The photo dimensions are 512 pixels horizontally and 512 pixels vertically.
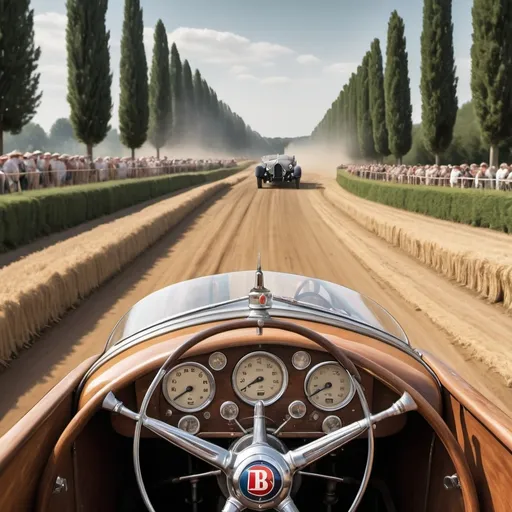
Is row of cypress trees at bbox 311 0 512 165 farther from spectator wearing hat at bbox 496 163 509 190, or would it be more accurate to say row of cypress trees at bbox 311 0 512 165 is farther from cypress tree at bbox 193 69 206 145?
cypress tree at bbox 193 69 206 145

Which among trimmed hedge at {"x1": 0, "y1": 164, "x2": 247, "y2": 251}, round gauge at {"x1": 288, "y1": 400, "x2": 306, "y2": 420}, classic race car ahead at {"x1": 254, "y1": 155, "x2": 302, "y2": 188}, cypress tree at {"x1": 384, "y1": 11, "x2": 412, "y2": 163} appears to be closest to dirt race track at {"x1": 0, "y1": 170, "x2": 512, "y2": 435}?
trimmed hedge at {"x1": 0, "y1": 164, "x2": 247, "y2": 251}

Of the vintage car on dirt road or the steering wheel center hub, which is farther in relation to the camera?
the vintage car on dirt road

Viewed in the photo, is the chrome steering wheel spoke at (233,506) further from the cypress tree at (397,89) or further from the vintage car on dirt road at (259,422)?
the cypress tree at (397,89)

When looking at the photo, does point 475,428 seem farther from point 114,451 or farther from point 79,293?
point 79,293

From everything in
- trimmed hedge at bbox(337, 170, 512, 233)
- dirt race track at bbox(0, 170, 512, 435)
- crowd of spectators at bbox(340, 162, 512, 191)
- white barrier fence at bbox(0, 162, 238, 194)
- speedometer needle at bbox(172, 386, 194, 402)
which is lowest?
dirt race track at bbox(0, 170, 512, 435)

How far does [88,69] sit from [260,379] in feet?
140

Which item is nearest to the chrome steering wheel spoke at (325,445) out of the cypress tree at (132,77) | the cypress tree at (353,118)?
the cypress tree at (132,77)

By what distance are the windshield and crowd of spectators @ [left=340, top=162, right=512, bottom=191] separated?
68.8ft

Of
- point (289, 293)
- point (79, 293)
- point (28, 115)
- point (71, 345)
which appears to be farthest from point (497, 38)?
point (289, 293)

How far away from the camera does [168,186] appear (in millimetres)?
43594

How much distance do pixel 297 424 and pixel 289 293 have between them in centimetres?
97

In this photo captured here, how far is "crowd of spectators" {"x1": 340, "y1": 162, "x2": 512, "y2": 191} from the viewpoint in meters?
25.8

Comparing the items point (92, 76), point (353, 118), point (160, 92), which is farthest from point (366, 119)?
point (92, 76)

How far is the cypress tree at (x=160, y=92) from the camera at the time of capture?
3027 inches
